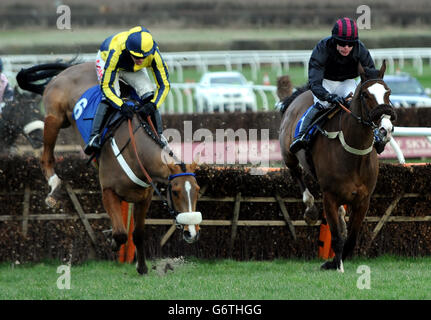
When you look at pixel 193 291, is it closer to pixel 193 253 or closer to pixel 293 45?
pixel 193 253

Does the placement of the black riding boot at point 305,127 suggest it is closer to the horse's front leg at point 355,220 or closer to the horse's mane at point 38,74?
the horse's front leg at point 355,220

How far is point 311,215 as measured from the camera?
7461 millimetres

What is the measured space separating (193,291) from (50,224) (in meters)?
2.31

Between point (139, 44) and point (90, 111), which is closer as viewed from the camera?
point (139, 44)

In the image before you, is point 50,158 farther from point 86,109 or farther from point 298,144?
point 298,144

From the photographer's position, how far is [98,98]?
7289 mm

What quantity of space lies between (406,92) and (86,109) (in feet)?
36.7

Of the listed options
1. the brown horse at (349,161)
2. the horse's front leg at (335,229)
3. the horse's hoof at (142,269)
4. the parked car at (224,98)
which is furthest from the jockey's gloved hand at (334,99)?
the parked car at (224,98)

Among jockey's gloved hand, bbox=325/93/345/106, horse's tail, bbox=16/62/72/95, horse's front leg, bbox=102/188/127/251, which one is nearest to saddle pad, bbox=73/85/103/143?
horse's front leg, bbox=102/188/127/251

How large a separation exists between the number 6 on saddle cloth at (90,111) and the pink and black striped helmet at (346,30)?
165cm

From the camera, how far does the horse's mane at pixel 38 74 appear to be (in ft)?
28.2

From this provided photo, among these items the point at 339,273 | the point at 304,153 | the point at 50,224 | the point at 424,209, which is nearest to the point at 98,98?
the point at 50,224

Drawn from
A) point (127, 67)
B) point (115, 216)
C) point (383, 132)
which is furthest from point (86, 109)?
point (383, 132)

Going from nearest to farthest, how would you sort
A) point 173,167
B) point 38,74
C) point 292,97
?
point 173,167, point 292,97, point 38,74
